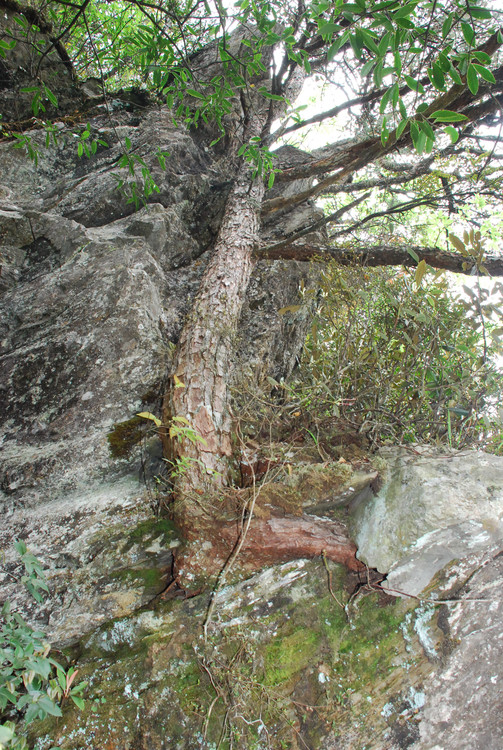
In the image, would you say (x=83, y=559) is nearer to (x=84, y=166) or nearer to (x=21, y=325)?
(x=21, y=325)

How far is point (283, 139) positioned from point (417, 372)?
7.56 m

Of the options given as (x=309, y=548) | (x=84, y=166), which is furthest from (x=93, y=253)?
(x=309, y=548)

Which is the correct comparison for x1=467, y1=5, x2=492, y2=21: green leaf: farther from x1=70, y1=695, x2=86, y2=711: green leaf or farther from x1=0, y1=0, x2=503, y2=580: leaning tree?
x1=70, y1=695, x2=86, y2=711: green leaf

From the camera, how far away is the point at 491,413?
2.75 m

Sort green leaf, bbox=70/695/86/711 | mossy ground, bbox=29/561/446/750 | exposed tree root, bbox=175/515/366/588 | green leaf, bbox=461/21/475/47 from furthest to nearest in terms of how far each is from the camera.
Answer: exposed tree root, bbox=175/515/366/588 < mossy ground, bbox=29/561/446/750 < green leaf, bbox=70/695/86/711 < green leaf, bbox=461/21/475/47

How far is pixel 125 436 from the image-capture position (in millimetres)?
3234

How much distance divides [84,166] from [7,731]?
649 cm

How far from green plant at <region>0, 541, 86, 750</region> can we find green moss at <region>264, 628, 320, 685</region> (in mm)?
905

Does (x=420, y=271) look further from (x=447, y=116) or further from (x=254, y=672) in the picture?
(x=254, y=672)

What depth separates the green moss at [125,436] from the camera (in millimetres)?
3180

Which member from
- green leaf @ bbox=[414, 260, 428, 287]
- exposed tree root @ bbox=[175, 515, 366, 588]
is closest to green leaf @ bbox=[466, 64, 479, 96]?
green leaf @ bbox=[414, 260, 428, 287]

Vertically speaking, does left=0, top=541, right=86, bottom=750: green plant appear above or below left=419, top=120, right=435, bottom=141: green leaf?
below

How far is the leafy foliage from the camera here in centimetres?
271

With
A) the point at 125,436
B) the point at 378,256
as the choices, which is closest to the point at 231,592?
the point at 125,436
